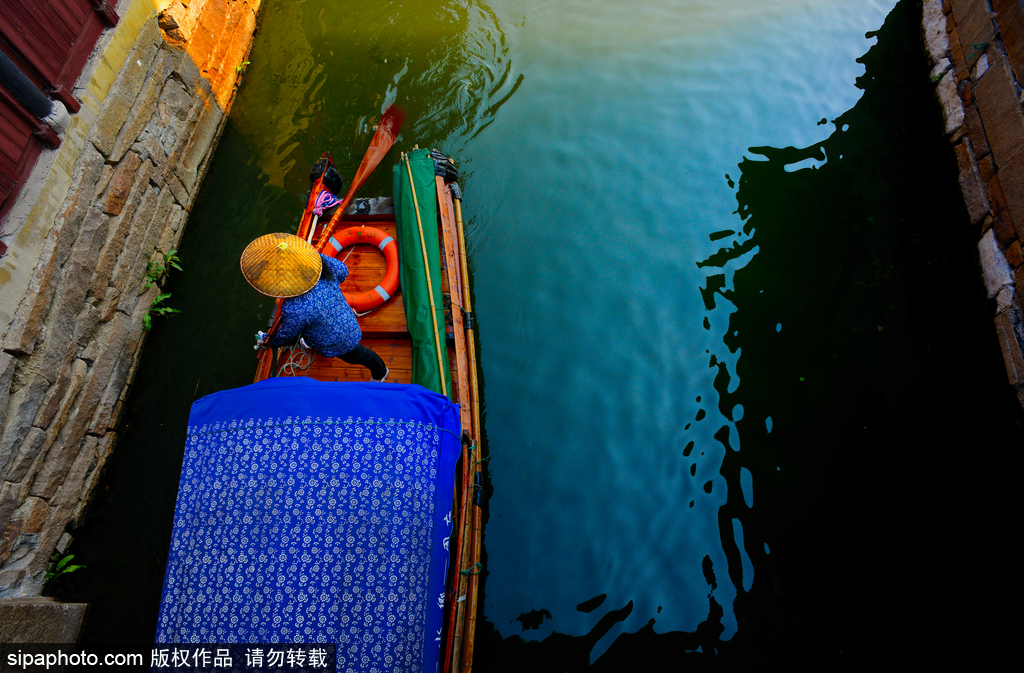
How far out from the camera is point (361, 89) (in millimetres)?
6516

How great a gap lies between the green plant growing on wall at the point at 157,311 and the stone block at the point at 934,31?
8.96 meters

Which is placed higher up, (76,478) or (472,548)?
(76,478)

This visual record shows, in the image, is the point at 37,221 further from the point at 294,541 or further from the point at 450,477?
the point at 450,477

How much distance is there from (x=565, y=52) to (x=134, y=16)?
4.72 m

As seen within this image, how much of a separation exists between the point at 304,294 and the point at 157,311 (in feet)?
9.17

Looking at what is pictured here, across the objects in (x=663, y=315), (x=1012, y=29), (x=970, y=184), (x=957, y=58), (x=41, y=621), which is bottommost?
(x=41, y=621)

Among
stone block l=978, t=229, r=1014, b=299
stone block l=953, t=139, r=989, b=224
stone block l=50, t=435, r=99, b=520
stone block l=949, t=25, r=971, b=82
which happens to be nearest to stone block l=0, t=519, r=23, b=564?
stone block l=50, t=435, r=99, b=520

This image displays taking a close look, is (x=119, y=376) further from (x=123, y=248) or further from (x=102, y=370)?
(x=123, y=248)

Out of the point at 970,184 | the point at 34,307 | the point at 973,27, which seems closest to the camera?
the point at 34,307

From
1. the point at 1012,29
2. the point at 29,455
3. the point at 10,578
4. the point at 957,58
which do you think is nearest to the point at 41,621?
the point at 10,578

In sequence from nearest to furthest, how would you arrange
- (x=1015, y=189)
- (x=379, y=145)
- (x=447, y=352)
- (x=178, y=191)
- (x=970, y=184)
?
1. (x=447, y=352)
2. (x=1015, y=189)
3. (x=970, y=184)
4. (x=178, y=191)
5. (x=379, y=145)

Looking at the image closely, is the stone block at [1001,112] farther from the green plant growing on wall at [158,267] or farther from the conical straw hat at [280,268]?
the green plant growing on wall at [158,267]

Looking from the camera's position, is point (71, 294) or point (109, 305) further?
point (109, 305)

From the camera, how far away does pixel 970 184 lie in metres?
5.25
